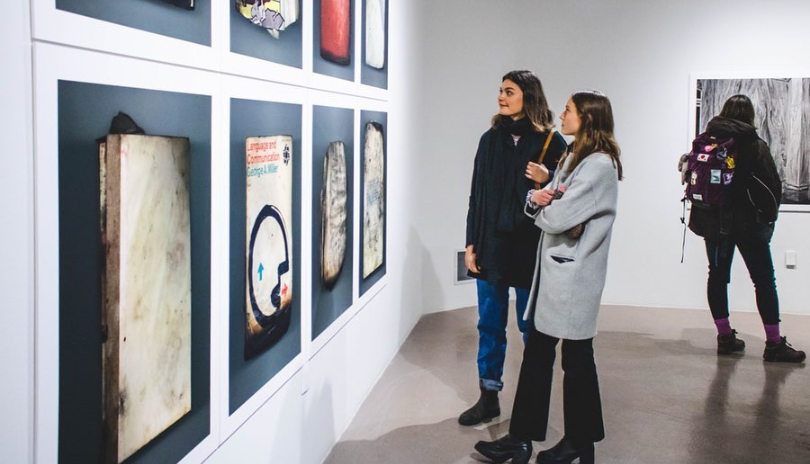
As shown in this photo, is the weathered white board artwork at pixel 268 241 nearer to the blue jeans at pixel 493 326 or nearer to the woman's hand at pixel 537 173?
the woman's hand at pixel 537 173

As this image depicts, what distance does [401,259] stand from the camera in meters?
4.99

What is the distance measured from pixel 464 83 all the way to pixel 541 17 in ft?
2.84

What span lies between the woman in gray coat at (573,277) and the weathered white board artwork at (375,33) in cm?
116

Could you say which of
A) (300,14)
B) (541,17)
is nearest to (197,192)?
(300,14)

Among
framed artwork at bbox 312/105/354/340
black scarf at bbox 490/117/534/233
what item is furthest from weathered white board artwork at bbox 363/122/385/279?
black scarf at bbox 490/117/534/233

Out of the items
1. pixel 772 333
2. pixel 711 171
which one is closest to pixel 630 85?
pixel 711 171

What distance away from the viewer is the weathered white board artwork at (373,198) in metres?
3.81

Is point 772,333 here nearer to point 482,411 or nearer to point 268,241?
point 482,411

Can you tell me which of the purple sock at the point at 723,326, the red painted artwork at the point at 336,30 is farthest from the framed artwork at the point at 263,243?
the purple sock at the point at 723,326

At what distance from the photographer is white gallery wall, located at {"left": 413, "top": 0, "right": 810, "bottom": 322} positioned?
6309 millimetres

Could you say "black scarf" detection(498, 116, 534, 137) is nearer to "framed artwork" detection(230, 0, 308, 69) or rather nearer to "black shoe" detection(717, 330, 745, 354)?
"framed artwork" detection(230, 0, 308, 69)

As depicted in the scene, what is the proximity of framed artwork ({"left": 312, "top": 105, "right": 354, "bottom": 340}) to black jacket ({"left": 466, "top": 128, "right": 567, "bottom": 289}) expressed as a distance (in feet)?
1.96

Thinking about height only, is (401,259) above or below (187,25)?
below

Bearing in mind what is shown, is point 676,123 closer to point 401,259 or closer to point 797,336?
point 797,336
